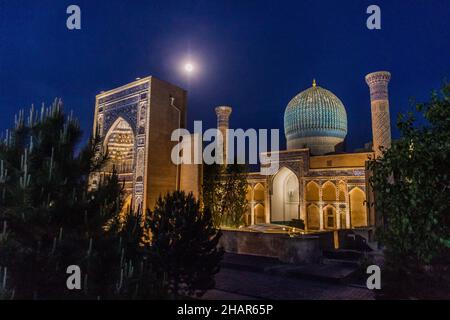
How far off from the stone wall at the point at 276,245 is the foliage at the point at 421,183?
Answer: 5.02 meters

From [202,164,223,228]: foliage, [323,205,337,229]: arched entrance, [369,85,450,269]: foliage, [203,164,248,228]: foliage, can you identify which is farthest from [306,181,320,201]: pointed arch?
[369,85,450,269]: foliage

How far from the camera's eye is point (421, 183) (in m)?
3.49

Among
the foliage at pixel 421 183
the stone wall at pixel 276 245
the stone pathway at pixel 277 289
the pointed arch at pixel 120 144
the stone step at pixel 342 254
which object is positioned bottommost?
the stone pathway at pixel 277 289

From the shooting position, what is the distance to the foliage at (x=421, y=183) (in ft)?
11.2

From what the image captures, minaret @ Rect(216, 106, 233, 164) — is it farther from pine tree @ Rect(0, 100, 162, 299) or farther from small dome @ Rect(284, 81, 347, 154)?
pine tree @ Rect(0, 100, 162, 299)

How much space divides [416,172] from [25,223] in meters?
4.57

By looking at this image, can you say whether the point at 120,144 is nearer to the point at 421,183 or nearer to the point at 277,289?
the point at 277,289

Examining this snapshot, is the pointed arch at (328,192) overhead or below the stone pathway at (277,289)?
overhead

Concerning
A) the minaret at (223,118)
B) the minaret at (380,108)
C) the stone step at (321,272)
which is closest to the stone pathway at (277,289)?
the stone step at (321,272)

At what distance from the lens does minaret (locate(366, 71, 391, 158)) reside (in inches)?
660

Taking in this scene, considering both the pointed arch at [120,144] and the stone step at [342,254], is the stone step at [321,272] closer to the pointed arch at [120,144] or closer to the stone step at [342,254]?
the stone step at [342,254]

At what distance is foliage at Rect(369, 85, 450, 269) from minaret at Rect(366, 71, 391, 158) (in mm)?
14147
